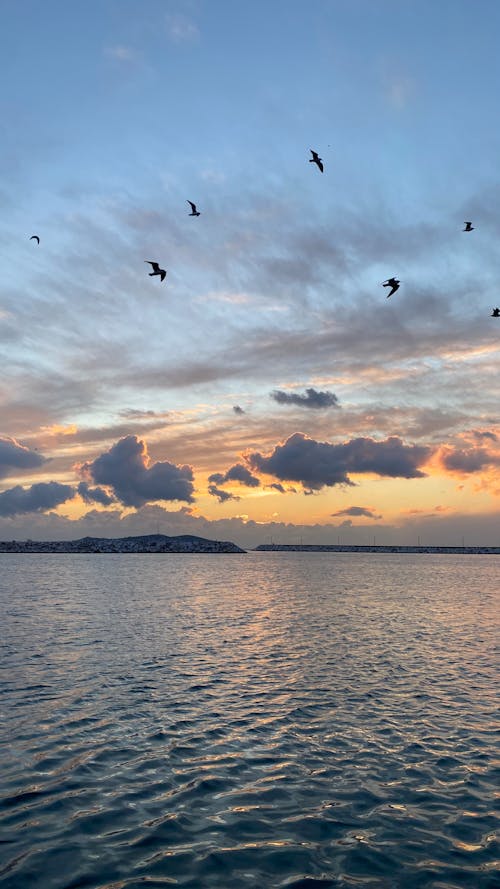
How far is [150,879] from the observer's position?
1159 cm

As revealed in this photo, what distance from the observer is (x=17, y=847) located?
42.0 feet

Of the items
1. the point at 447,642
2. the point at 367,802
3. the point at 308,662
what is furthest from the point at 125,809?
the point at 447,642

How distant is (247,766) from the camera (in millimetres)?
17828

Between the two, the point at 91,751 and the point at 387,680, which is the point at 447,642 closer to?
the point at 387,680

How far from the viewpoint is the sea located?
12.3 meters

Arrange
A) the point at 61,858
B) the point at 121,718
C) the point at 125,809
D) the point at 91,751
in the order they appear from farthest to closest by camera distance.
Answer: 1. the point at 121,718
2. the point at 91,751
3. the point at 125,809
4. the point at 61,858

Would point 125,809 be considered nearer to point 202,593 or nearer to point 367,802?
point 367,802

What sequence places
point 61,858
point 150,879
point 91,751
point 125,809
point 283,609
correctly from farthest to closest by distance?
point 283,609
point 91,751
point 125,809
point 61,858
point 150,879

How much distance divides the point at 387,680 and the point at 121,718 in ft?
43.1

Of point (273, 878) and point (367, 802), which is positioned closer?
point (273, 878)

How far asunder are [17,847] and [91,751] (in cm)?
624

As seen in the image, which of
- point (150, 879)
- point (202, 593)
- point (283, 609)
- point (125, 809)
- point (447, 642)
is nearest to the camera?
point (150, 879)

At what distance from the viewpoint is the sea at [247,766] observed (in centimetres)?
1229

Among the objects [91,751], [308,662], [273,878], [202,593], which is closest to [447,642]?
[308,662]
